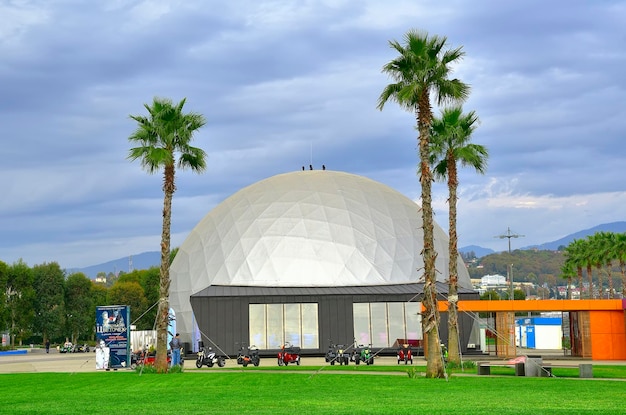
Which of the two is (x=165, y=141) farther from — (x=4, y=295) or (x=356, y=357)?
(x=4, y=295)

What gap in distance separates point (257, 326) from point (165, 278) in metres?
22.2

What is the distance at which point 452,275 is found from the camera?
121 feet

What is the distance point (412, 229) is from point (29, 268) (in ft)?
176

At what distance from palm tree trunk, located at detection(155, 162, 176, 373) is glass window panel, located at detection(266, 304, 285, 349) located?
2131 cm

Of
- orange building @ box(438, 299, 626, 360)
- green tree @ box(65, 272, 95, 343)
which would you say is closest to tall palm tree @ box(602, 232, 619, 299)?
orange building @ box(438, 299, 626, 360)

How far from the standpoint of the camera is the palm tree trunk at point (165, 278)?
35.9 metres

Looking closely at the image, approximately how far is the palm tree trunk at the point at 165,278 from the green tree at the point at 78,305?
68515mm

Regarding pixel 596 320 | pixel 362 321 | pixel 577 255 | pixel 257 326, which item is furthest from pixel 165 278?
pixel 577 255

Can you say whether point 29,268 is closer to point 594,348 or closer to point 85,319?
point 85,319

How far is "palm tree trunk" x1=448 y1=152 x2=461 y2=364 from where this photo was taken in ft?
120

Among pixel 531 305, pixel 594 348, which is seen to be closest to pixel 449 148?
pixel 531 305

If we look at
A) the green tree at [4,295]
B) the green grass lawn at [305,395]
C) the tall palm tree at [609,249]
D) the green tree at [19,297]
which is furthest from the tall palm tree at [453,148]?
the green tree at [19,297]

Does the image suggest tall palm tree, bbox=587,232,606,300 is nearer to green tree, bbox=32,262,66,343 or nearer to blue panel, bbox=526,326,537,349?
blue panel, bbox=526,326,537,349

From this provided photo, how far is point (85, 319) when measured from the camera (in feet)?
333
